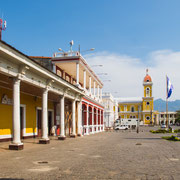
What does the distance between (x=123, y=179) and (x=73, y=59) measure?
21.6 meters

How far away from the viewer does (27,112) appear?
2222cm

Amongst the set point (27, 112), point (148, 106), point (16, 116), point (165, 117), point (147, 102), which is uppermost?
point (147, 102)

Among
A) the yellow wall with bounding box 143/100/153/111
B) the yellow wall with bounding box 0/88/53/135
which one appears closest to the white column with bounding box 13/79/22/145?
the yellow wall with bounding box 0/88/53/135

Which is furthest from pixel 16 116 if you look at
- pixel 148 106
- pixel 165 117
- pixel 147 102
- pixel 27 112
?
pixel 165 117

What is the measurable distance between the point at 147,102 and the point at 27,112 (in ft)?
306

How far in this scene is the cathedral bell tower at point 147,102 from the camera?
10856cm

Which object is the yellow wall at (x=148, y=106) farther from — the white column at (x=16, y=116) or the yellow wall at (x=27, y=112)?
the white column at (x=16, y=116)

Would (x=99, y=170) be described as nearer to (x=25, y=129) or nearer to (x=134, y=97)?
(x=25, y=129)

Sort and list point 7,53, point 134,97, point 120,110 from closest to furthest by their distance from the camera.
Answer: point 7,53 < point 120,110 < point 134,97

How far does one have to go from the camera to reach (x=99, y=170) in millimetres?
7840

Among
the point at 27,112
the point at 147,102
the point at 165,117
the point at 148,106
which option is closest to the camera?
the point at 27,112

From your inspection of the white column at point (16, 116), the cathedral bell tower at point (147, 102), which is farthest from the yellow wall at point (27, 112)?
the cathedral bell tower at point (147, 102)

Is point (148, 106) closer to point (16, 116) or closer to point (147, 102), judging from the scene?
point (147, 102)

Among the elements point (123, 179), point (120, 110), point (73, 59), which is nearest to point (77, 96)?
point (73, 59)
